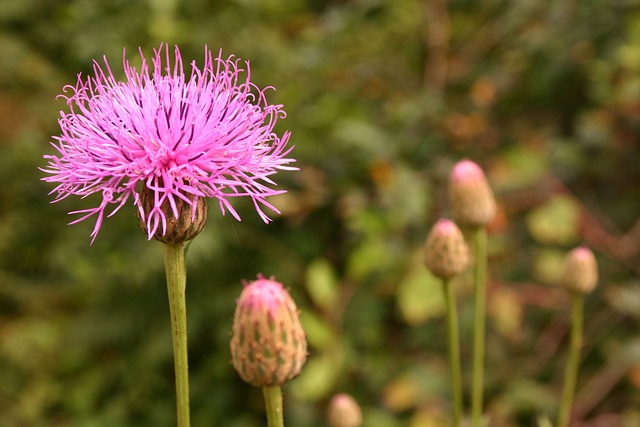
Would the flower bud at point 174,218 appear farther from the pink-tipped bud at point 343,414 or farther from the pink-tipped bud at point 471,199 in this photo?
the pink-tipped bud at point 471,199

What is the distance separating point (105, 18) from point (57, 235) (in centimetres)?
76

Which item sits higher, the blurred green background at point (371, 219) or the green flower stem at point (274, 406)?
the blurred green background at point (371, 219)

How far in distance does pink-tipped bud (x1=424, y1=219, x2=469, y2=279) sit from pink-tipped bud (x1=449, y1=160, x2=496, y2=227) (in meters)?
0.09

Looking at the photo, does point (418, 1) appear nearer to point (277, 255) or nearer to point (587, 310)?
point (277, 255)

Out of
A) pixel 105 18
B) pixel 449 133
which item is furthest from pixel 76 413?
pixel 449 133

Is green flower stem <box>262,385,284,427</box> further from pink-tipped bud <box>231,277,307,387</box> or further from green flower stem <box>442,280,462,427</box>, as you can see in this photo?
green flower stem <box>442,280,462,427</box>

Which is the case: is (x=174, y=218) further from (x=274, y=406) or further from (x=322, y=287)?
(x=322, y=287)

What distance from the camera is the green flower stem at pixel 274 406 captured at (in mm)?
860

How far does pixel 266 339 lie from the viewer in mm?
889

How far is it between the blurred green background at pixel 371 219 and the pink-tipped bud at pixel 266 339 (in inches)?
39.9

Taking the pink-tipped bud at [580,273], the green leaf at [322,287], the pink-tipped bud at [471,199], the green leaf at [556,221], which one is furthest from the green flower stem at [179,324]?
the green leaf at [556,221]

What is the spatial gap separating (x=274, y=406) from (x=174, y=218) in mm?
243

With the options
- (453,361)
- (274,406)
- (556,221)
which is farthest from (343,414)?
(556,221)

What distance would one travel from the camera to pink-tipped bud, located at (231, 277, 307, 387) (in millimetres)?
882
